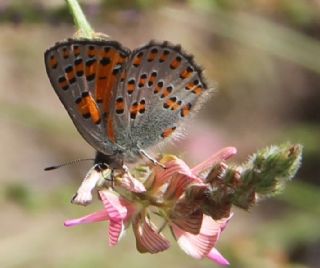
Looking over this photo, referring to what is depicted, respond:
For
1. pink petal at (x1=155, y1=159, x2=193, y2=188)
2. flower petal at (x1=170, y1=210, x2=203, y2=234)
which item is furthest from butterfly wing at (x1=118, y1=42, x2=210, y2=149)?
flower petal at (x1=170, y1=210, x2=203, y2=234)

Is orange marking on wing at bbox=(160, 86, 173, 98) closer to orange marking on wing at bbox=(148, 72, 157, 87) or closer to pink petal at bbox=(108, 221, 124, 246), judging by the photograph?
orange marking on wing at bbox=(148, 72, 157, 87)

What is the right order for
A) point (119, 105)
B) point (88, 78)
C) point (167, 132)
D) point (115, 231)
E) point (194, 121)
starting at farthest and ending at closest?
point (194, 121)
point (167, 132)
point (119, 105)
point (88, 78)
point (115, 231)

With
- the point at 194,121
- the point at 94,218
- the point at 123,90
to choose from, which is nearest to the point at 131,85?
the point at 123,90

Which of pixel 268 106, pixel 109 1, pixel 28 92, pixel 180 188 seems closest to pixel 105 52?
pixel 180 188

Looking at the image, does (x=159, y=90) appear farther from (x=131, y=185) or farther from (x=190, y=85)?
(x=131, y=185)

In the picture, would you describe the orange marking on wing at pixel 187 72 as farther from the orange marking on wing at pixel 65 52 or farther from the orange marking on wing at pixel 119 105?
the orange marking on wing at pixel 65 52

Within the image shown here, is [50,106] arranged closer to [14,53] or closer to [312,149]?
[14,53]
